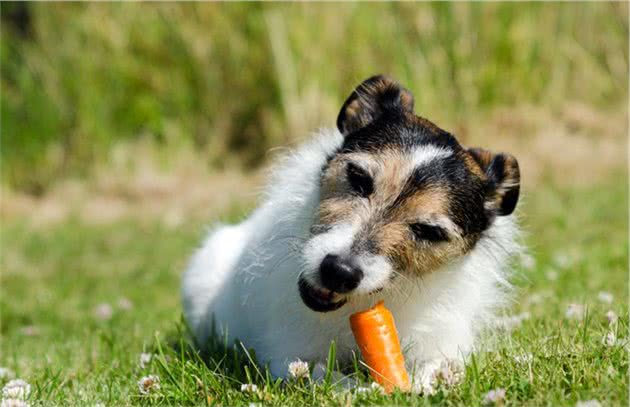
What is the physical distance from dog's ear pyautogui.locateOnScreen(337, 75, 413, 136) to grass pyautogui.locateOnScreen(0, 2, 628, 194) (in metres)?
7.25

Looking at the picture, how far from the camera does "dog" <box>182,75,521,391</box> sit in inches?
154

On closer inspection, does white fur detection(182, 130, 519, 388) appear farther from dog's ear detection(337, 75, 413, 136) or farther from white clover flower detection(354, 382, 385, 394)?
white clover flower detection(354, 382, 385, 394)

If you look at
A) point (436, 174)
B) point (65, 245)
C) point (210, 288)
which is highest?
point (436, 174)

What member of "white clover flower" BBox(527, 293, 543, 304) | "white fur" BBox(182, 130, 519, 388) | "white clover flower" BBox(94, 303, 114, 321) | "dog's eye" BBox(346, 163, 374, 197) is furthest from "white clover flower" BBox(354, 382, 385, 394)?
"white clover flower" BBox(94, 303, 114, 321)

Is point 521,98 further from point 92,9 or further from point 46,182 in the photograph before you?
point 46,182

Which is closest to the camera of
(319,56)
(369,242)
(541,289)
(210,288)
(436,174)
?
(369,242)

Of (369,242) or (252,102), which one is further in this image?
(252,102)

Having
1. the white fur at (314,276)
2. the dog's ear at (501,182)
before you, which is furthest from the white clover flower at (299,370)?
the dog's ear at (501,182)

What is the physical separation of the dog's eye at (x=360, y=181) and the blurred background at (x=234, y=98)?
6.34 meters

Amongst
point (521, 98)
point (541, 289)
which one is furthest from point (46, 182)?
point (541, 289)

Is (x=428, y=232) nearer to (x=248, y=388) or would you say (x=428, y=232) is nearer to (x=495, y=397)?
(x=495, y=397)

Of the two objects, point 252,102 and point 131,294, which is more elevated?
point 252,102

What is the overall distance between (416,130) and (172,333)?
284 centimetres

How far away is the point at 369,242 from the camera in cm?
385
